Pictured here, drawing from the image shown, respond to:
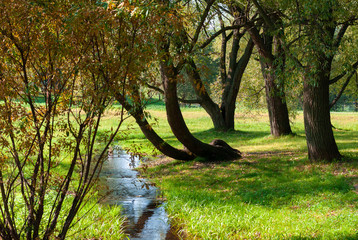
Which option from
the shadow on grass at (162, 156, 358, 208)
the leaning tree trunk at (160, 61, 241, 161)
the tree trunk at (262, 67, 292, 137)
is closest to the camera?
the shadow on grass at (162, 156, 358, 208)

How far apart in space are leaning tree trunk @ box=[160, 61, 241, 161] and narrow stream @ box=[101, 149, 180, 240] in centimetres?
200

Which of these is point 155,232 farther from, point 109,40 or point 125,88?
point 109,40

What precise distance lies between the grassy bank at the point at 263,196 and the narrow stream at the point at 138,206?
309 millimetres

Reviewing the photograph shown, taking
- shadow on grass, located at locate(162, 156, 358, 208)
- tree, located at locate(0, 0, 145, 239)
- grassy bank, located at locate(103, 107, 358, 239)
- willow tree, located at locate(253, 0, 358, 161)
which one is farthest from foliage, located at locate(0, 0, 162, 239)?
willow tree, located at locate(253, 0, 358, 161)

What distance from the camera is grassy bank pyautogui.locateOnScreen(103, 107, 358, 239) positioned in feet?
21.4

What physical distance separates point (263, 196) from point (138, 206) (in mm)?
2825

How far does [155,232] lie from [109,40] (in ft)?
12.3

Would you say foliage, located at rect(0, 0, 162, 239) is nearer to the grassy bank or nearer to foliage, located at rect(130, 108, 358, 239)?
the grassy bank

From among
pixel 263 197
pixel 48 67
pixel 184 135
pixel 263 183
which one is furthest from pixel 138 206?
pixel 48 67

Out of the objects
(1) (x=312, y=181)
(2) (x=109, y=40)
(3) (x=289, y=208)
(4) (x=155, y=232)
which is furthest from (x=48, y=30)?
(1) (x=312, y=181)

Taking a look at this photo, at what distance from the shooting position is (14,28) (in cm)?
480

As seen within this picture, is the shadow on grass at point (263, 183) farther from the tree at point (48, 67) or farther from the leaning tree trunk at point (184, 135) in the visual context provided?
the tree at point (48, 67)

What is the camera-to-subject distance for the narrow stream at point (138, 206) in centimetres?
698

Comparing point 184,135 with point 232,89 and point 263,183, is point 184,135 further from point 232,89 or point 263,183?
point 232,89
